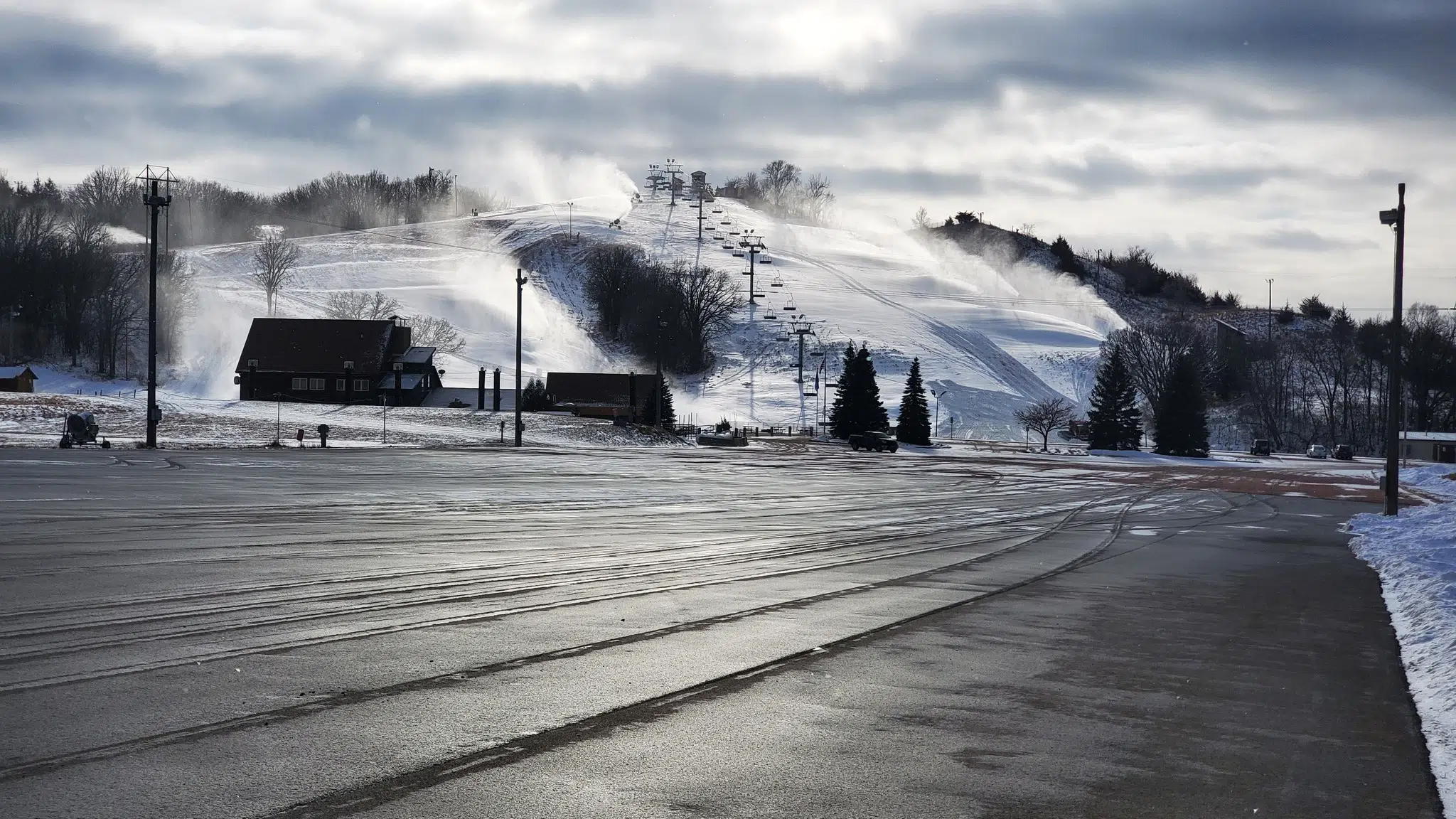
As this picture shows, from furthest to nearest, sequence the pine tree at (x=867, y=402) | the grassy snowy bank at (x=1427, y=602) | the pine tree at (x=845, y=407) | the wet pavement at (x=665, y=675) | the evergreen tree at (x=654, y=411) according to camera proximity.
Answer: the evergreen tree at (x=654, y=411), the pine tree at (x=845, y=407), the pine tree at (x=867, y=402), the grassy snowy bank at (x=1427, y=602), the wet pavement at (x=665, y=675)

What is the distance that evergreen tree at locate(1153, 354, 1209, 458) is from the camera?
88.8 metres

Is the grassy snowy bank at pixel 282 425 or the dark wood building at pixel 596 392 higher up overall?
the dark wood building at pixel 596 392

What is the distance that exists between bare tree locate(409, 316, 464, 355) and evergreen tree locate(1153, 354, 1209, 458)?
83.1m

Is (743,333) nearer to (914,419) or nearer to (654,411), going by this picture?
(654,411)

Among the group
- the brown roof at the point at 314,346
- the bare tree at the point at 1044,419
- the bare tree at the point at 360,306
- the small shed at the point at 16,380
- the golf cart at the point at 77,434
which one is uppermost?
the bare tree at the point at 360,306

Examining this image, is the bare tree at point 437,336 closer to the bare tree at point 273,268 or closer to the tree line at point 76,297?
the bare tree at point 273,268

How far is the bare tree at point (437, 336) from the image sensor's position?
142 metres

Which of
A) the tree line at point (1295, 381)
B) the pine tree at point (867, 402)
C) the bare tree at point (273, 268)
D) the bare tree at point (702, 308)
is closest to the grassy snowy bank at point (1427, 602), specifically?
the pine tree at point (867, 402)

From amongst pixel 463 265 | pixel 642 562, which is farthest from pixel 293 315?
pixel 642 562

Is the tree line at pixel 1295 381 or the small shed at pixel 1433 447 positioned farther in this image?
the tree line at pixel 1295 381

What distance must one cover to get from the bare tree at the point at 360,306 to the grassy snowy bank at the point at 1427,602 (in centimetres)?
13978

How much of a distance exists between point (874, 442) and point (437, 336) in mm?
81183

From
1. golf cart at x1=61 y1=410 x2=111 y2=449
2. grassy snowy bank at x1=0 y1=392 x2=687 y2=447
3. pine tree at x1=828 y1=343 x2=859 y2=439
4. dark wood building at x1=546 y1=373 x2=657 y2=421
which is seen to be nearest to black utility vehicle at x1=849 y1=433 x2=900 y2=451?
pine tree at x1=828 y1=343 x2=859 y2=439

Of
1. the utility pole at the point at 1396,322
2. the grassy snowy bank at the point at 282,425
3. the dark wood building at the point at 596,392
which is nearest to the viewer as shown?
the utility pole at the point at 1396,322
